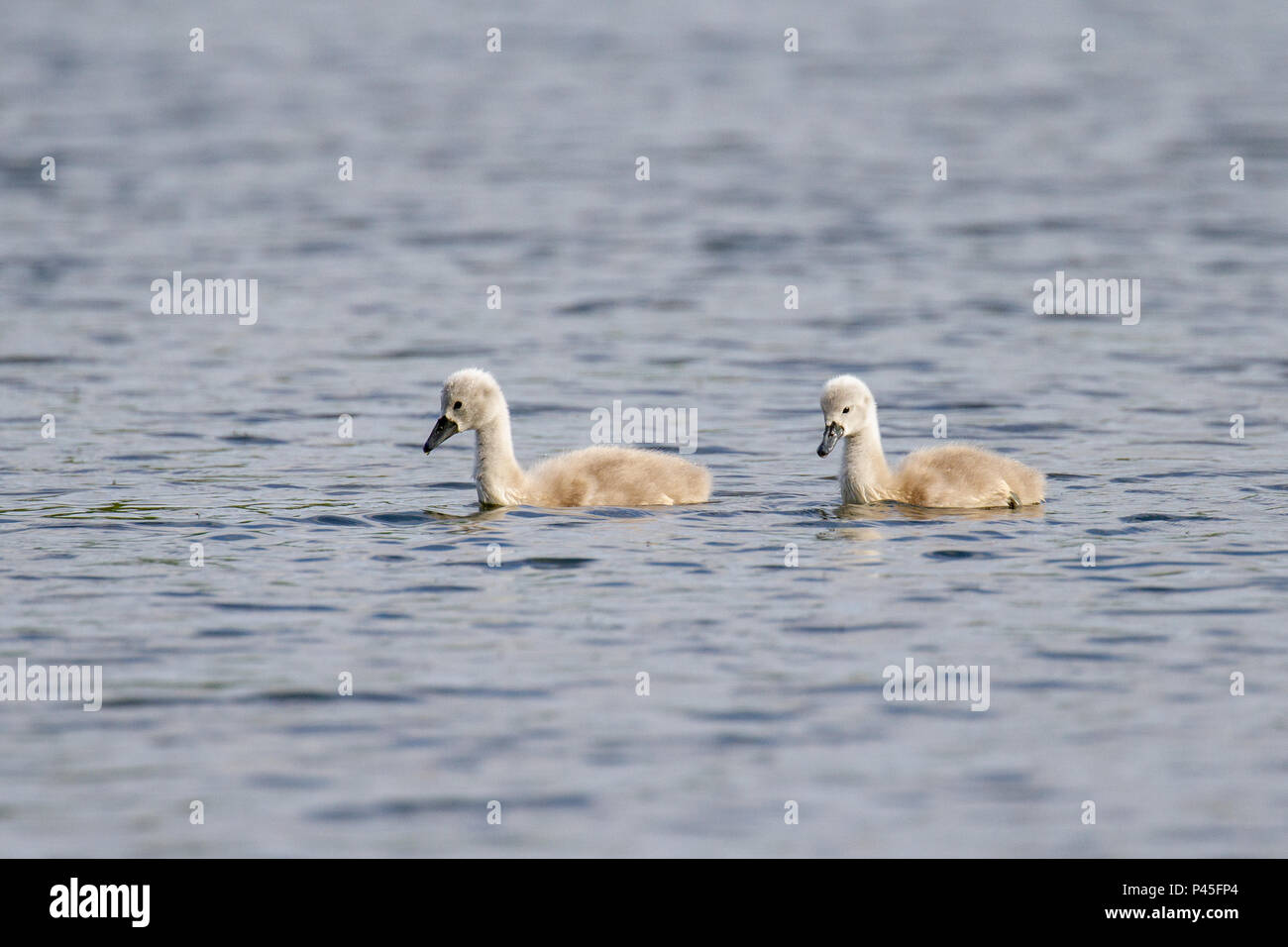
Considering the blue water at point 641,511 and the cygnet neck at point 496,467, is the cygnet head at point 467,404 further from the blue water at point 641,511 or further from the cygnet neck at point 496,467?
the blue water at point 641,511

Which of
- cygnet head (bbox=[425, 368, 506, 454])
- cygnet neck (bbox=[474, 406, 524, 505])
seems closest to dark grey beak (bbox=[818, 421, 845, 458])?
cygnet neck (bbox=[474, 406, 524, 505])

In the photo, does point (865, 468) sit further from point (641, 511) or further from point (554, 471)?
point (554, 471)

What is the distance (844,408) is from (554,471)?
1.93m

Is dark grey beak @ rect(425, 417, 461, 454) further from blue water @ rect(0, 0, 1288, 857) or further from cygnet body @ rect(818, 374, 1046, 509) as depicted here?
cygnet body @ rect(818, 374, 1046, 509)

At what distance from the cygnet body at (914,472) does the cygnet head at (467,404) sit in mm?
2174

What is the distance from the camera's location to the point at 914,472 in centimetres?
1314

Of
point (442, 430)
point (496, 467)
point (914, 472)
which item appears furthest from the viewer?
point (442, 430)

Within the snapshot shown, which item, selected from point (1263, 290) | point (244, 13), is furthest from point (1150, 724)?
point (244, 13)

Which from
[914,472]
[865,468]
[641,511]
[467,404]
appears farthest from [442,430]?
[914,472]

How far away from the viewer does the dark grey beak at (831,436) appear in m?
12.9

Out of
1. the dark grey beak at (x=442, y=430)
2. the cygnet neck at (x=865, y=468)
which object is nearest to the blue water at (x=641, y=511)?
the cygnet neck at (x=865, y=468)

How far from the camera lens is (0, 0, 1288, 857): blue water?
8.45 metres

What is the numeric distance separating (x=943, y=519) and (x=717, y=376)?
215 inches

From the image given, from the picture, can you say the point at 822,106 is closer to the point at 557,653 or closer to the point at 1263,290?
the point at 1263,290
